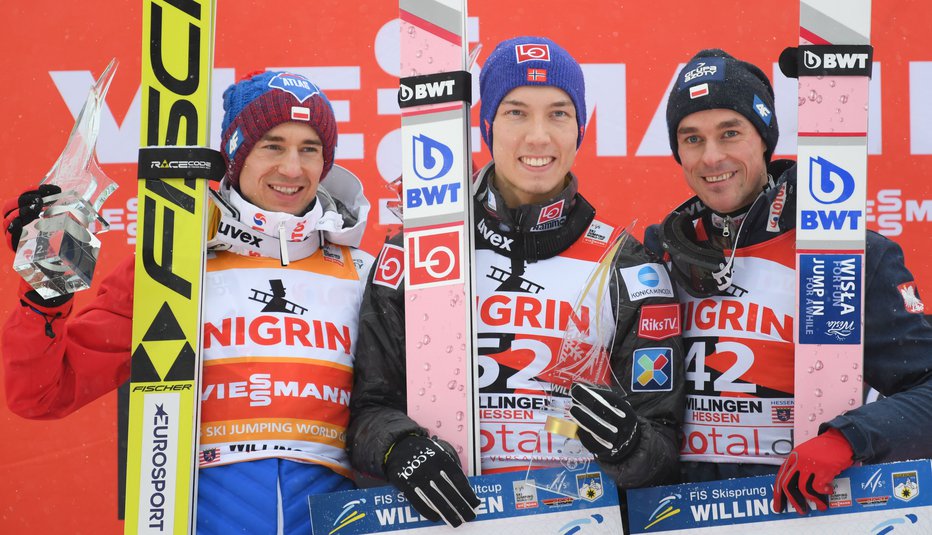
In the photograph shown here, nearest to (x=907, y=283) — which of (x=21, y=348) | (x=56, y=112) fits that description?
(x=21, y=348)

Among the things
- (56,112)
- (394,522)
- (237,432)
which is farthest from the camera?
(56,112)

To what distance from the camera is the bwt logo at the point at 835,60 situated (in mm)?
2244

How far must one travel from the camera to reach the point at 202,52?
2354 mm

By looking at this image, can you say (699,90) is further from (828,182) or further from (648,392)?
(648,392)

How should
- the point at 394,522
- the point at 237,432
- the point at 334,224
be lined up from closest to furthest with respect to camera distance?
1. the point at 394,522
2. the point at 237,432
3. the point at 334,224

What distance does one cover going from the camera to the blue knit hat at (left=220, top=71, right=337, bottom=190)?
248 cm

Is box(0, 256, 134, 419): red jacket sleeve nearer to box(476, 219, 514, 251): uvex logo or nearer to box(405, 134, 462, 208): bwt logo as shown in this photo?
box(405, 134, 462, 208): bwt logo

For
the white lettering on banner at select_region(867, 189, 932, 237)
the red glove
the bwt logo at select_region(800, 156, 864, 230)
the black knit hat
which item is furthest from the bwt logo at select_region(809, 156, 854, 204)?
the white lettering on banner at select_region(867, 189, 932, 237)

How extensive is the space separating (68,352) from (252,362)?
44 cm

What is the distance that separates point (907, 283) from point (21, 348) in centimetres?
206

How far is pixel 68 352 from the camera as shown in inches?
93.1

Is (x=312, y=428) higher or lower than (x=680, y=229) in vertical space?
lower

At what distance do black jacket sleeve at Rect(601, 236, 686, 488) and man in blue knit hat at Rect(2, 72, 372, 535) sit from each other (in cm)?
66

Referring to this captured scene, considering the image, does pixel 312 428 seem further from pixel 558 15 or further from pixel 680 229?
pixel 558 15
